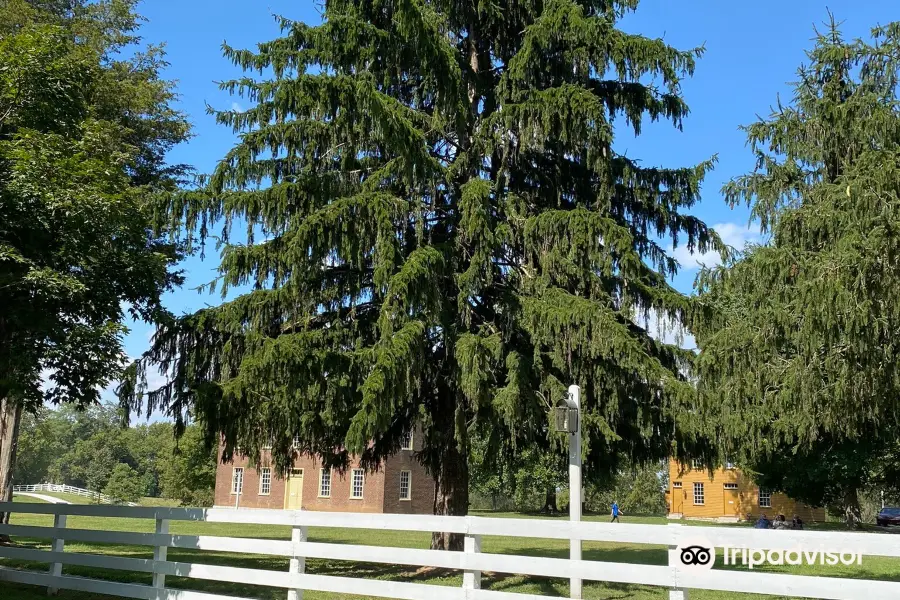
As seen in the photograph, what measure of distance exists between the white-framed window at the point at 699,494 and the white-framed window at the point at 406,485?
77.5 ft

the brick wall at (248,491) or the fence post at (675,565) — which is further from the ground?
the fence post at (675,565)

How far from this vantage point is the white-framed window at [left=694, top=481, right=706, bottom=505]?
5578cm

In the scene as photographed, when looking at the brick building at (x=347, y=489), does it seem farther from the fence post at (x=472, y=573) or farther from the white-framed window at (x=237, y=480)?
the fence post at (x=472, y=573)

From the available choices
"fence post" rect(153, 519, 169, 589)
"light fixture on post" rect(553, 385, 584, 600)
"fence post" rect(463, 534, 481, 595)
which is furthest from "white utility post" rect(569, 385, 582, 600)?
"fence post" rect(153, 519, 169, 589)

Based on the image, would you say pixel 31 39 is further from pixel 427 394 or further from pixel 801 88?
pixel 801 88

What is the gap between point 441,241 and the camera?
A: 1443 centimetres

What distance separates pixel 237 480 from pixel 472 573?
43.6 metres

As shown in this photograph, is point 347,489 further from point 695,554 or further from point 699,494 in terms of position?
point 695,554

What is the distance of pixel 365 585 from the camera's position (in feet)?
23.6

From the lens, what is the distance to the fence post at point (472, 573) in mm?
6609

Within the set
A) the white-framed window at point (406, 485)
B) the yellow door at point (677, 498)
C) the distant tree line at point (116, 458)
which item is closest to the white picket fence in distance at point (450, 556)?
the distant tree line at point (116, 458)

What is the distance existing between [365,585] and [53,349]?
5.21m

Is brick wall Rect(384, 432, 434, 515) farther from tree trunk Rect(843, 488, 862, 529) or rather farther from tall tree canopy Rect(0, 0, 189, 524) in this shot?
tall tree canopy Rect(0, 0, 189, 524)

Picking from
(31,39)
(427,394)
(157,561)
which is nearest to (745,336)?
(427,394)
